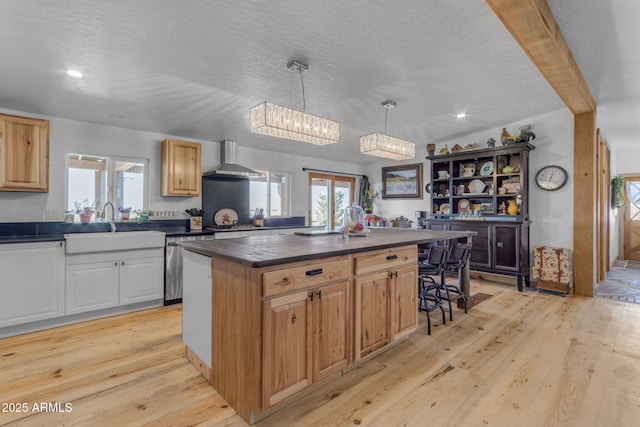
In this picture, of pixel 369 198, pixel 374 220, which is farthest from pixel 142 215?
pixel 369 198

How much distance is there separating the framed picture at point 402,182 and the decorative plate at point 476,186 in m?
1.03

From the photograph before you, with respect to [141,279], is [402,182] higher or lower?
higher

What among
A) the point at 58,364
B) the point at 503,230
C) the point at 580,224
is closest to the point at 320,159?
the point at 503,230

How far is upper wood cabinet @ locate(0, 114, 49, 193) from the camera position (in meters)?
2.97

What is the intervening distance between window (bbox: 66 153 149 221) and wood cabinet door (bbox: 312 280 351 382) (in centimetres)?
329

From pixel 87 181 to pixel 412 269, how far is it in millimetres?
3936

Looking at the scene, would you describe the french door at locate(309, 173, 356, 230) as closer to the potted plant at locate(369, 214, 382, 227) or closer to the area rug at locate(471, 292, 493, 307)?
the potted plant at locate(369, 214, 382, 227)

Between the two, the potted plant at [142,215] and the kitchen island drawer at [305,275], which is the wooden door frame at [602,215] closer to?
the kitchen island drawer at [305,275]

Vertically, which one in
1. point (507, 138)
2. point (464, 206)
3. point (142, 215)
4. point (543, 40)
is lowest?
point (142, 215)

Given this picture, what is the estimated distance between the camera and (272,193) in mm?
5594

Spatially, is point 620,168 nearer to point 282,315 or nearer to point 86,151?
point 282,315

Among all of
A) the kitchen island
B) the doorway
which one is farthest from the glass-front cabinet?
the doorway

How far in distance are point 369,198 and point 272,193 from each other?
2.31m

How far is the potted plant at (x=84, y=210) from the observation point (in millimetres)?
3643
